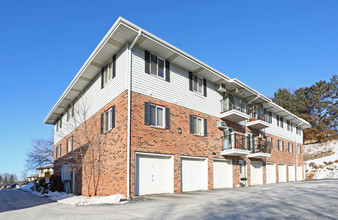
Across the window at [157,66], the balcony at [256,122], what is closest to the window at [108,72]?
the window at [157,66]

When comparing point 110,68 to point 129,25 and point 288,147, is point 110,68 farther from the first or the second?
point 288,147

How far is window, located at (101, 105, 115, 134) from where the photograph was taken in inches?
535

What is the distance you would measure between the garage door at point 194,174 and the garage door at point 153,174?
1.12 m

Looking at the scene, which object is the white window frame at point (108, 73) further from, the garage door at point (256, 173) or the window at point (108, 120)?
the garage door at point (256, 173)

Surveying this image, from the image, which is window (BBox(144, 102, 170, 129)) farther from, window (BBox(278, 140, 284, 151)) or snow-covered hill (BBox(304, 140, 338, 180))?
snow-covered hill (BBox(304, 140, 338, 180))

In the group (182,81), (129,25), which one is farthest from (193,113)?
(129,25)

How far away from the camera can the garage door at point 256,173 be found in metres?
21.2

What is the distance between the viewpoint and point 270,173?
80.2 ft

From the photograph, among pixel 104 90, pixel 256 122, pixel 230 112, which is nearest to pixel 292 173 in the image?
pixel 256 122

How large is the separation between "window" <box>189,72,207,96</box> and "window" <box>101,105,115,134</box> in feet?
16.6

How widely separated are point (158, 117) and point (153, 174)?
2.92 meters

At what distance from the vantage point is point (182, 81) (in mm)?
15500

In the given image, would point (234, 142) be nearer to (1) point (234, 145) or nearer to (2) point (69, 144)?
(1) point (234, 145)

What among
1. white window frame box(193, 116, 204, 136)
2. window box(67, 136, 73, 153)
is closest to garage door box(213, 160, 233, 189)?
white window frame box(193, 116, 204, 136)
